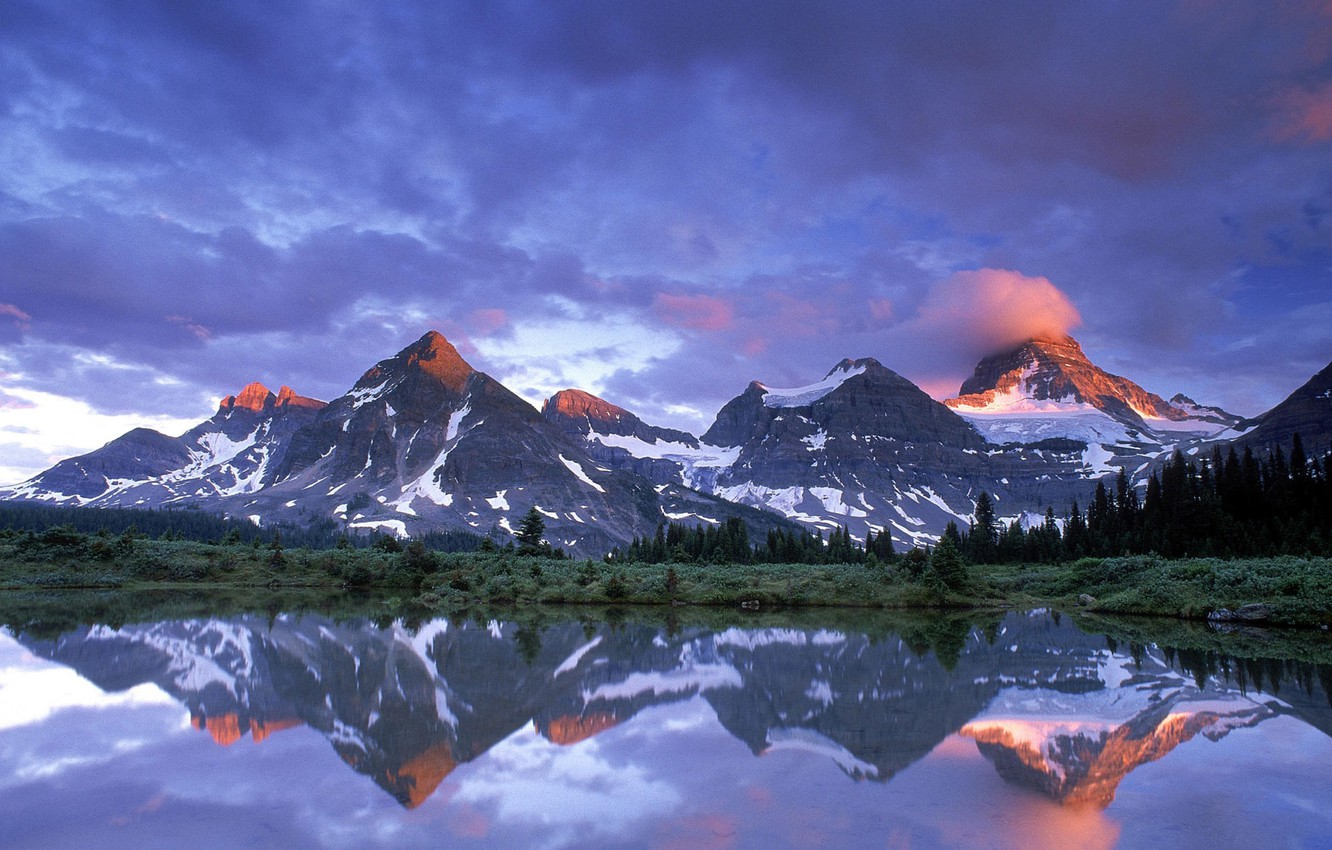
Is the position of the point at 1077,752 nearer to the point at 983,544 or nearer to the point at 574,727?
the point at 574,727

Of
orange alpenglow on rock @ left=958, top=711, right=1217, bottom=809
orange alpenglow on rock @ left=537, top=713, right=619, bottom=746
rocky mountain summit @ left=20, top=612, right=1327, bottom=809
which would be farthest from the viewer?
orange alpenglow on rock @ left=537, top=713, right=619, bottom=746

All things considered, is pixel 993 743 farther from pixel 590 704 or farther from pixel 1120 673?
pixel 1120 673

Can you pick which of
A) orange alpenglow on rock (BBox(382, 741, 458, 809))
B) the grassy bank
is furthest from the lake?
the grassy bank

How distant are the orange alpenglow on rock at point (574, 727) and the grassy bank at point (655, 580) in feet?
108

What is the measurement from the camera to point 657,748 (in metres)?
15.6

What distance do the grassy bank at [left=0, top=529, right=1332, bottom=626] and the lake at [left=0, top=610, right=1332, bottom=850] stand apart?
20036mm

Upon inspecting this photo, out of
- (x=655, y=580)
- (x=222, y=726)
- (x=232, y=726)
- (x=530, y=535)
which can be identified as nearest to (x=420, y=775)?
(x=232, y=726)

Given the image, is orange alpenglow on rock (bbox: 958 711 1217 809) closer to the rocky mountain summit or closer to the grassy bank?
the rocky mountain summit

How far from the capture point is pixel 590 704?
19.6 metres

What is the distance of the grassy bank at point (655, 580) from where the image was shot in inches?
1834

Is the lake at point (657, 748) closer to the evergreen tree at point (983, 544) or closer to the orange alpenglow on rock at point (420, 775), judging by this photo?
the orange alpenglow on rock at point (420, 775)

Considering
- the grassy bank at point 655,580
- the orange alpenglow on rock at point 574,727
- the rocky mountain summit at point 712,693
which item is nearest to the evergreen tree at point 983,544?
the grassy bank at point 655,580

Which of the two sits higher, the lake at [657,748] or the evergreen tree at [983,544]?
the evergreen tree at [983,544]

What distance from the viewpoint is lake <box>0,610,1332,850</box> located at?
10992mm
